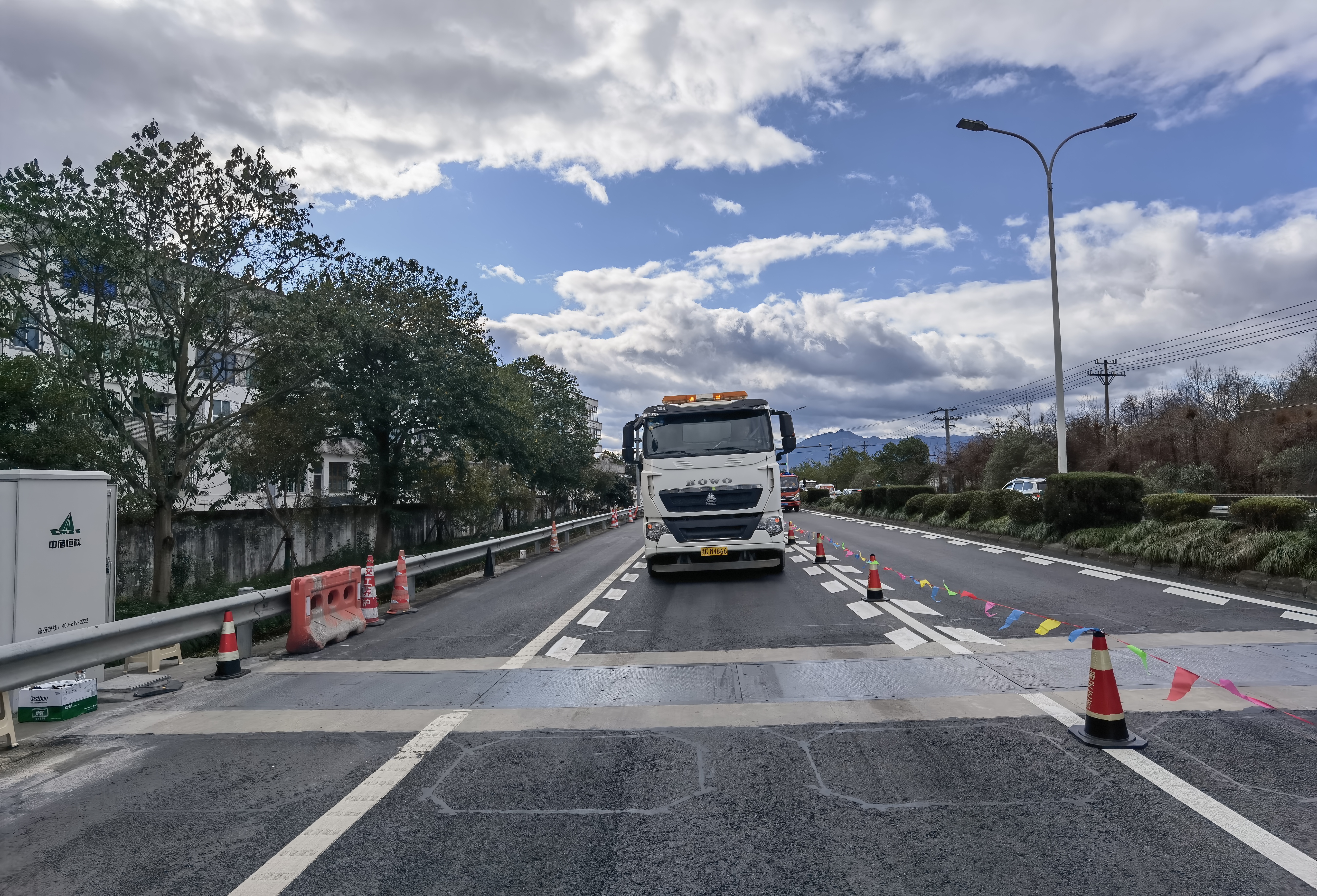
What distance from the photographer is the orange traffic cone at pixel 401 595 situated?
11.8 meters

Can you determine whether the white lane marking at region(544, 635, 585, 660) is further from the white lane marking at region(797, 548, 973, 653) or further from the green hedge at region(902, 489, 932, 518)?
the green hedge at region(902, 489, 932, 518)

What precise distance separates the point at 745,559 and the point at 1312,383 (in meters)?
35.6

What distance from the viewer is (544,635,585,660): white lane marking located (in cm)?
801

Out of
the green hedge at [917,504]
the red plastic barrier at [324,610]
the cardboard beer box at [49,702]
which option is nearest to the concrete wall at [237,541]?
the red plastic barrier at [324,610]

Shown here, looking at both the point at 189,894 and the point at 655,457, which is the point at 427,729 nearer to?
the point at 189,894

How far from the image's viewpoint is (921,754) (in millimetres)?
4711

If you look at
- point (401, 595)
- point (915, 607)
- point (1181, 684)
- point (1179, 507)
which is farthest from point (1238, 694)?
point (1179, 507)

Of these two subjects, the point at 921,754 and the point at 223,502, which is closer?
the point at 921,754

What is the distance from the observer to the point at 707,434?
549 inches

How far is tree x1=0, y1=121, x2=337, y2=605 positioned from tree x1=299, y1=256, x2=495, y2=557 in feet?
15.3

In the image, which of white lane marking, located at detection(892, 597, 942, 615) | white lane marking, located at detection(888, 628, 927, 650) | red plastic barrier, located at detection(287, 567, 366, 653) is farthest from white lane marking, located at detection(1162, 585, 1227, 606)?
red plastic barrier, located at detection(287, 567, 366, 653)

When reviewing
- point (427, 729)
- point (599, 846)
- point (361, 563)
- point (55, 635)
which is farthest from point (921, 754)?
point (361, 563)

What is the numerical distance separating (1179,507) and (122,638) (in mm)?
16769

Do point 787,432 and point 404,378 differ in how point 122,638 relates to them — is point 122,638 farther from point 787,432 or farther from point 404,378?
point 404,378
